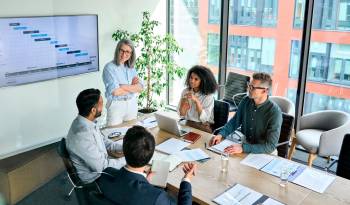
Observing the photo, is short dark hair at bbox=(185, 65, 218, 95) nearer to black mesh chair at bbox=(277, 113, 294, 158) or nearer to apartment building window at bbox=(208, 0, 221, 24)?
black mesh chair at bbox=(277, 113, 294, 158)

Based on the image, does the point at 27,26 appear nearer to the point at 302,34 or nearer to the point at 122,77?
the point at 122,77

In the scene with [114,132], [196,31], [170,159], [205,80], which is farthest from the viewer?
[196,31]

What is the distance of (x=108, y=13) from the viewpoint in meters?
5.25

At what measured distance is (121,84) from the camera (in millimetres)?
3904

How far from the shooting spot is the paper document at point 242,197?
2.13m

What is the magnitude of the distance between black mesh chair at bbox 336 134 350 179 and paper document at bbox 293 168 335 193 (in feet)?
1.25

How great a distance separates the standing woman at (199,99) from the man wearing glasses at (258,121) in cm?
37

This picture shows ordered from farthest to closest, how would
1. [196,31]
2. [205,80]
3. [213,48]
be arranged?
[196,31], [213,48], [205,80]

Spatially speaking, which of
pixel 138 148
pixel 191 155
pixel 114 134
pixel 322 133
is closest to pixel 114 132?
pixel 114 134

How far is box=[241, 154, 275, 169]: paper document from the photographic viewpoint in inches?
102

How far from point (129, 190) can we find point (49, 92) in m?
3.32

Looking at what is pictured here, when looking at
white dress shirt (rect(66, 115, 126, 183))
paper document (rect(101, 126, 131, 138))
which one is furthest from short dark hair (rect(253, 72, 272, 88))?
white dress shirt (rect(66, 115, 126, 183))

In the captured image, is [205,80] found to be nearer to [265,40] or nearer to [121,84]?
[121,84]

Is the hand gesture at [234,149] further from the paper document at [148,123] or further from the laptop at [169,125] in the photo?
the paper document at [148,123]
